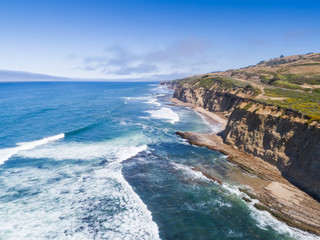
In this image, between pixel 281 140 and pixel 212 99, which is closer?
pixel 281 140

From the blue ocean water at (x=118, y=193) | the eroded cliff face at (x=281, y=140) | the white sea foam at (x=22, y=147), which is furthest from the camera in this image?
the white sea foam at (x=22, y=147)

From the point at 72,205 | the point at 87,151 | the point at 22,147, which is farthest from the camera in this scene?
the point at 22,147

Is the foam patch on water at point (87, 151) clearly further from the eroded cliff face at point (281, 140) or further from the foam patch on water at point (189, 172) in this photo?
the eroded cliff face at point (281, 140)

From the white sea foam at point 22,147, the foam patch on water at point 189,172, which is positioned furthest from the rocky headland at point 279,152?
the white sea foam at point 22,147

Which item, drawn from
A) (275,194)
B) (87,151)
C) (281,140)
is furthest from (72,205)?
(281,140)

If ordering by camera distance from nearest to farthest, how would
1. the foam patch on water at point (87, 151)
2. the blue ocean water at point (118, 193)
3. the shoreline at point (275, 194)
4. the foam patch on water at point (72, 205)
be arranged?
the foam patch on water at point (72, 205) → the blue ocean water at point (118, 193) → the shoreline at point (275, 194) → the foam patch on water at point (87, 151)

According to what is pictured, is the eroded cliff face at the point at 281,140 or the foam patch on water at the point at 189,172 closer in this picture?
the eroded cliff face at the point at 281,140

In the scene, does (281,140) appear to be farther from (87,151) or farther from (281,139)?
(87,151)
